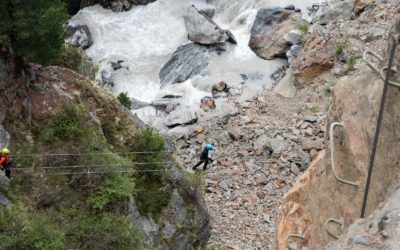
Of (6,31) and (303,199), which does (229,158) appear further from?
(303,199)

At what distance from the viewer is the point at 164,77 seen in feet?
87.5

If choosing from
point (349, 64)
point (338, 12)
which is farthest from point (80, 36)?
point (349, 64)

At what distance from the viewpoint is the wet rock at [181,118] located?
22.6 m

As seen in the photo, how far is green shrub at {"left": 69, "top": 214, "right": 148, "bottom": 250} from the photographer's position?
1109 cm

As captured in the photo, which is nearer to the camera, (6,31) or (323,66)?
(6,31)

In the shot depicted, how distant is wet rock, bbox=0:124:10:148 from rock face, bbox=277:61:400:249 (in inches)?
337

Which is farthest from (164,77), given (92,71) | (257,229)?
(257,229)

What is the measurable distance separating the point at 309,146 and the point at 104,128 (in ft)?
29.5

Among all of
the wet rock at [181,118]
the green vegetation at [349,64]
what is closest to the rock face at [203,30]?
the wet rock at [181,118]

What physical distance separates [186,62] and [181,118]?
5298mm

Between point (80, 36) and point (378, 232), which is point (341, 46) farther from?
point (378, 232)

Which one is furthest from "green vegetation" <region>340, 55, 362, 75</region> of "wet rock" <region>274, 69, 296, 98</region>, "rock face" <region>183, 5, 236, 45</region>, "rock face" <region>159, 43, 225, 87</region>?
"rock face" <region>159, 43, 225, 87</region>

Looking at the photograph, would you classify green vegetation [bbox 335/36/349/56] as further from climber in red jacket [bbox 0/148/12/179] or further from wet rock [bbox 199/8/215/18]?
climber in red jacket [bbox 0/148/12/179]

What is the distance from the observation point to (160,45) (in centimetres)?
2912
